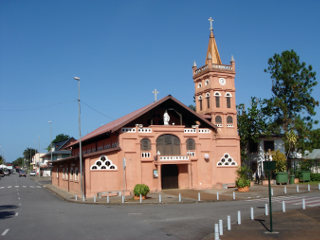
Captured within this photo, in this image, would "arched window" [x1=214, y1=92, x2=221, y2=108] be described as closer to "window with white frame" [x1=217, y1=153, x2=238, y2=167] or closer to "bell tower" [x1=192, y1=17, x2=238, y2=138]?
"bell tower" [x1=192, y1=17, x2=238, y2=138]

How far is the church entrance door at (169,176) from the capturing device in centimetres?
3541

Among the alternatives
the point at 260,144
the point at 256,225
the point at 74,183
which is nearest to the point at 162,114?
the point at 74,183

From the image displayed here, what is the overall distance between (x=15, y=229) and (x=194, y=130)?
76.2 feet

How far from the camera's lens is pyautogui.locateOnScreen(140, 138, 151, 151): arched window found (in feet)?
110

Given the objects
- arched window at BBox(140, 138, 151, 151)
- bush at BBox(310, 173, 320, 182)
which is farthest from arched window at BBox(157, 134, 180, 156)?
bush at BBox(310, 173, 320, 182)

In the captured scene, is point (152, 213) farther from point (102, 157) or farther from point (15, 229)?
point (102, 157)

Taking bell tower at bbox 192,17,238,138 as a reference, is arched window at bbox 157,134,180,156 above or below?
below

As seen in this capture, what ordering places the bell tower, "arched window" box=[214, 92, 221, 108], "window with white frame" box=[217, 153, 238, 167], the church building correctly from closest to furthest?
the church building, "window with white frame" box=[217, 153, 238, 167], the bell tower, "arched window" box=[214, 92, 221, 108]

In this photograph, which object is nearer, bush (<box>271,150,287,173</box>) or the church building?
the church building

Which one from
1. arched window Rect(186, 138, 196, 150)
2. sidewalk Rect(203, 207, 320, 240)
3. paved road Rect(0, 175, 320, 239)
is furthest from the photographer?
arched window Rect(186, 138, 196, 150)

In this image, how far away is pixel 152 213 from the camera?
19672 mm

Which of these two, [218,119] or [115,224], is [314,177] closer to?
[218,119]

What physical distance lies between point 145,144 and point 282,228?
2054 centimetres

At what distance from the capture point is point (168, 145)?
34.5 metres
